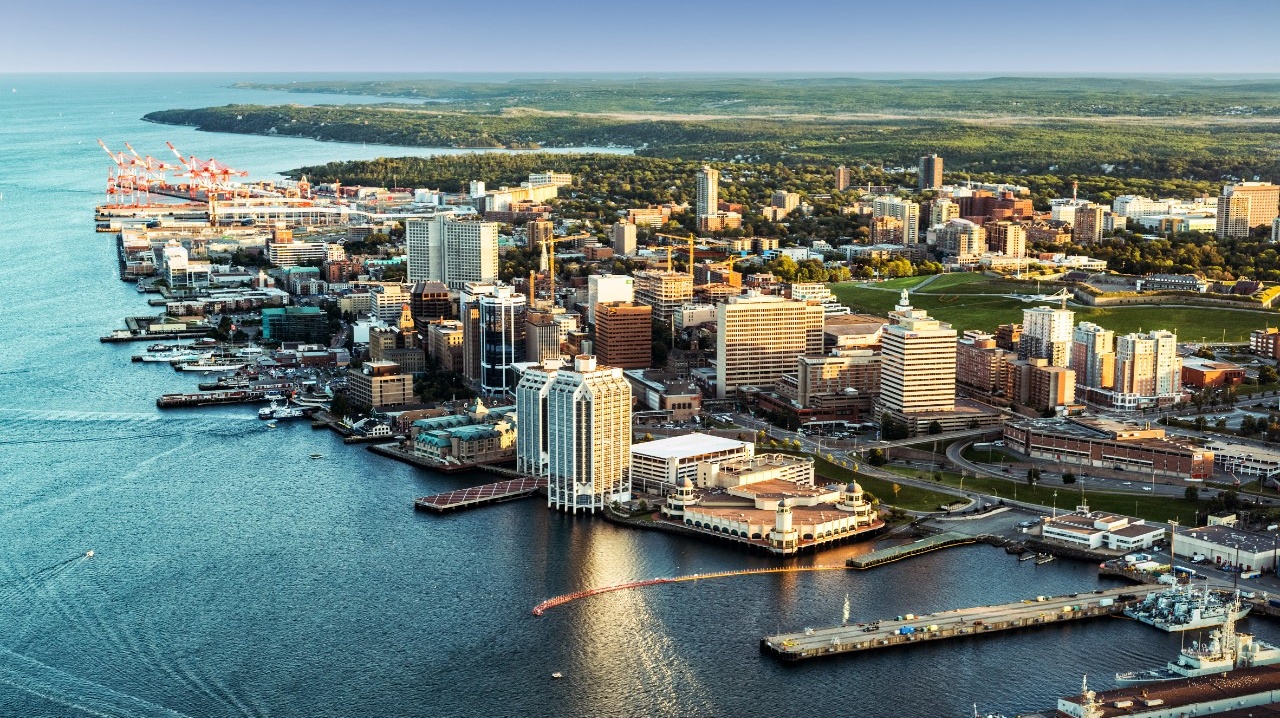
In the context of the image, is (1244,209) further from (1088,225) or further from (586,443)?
(586,443)

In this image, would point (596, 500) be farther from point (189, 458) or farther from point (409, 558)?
point (189, 458)

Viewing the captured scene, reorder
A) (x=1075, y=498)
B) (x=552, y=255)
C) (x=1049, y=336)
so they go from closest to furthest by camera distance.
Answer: (x=1075, y=498), (x=1049, y=336), (x=552, y=255)

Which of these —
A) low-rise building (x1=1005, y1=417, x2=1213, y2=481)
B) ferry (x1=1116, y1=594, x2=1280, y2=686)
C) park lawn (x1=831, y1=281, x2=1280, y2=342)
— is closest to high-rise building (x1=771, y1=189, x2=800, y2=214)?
park lawn (x1=831, y1=281, x2=1280, y2=342)

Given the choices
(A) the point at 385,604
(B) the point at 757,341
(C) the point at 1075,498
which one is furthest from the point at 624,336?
(A) the point at 385,604

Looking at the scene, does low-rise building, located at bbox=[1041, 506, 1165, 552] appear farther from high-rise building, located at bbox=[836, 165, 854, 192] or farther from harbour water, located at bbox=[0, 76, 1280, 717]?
high-rise building, located at bbox=[836, 165, 854, 192]

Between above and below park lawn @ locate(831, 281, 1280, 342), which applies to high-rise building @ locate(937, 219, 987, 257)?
above

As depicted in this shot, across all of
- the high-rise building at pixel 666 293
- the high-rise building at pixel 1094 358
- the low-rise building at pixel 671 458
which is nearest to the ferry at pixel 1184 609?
the low-rise building at pixel 671 458

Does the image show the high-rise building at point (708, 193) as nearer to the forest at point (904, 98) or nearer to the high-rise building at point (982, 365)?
the high-rise building at point (982, 365)
